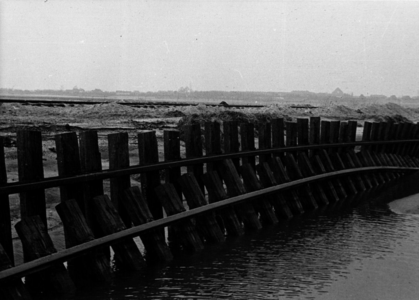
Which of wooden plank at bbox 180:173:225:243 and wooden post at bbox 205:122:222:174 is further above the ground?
wooden post at bbox 205:122:222:174

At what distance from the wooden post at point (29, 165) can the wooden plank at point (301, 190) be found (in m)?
5.59

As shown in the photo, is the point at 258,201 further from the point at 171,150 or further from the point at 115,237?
the point at 115,237

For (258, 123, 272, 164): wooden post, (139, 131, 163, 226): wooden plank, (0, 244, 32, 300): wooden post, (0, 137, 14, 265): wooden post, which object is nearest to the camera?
(0, 244, 32, 300): wooden post

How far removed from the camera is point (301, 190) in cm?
1022

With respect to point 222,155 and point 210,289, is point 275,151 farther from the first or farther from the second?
point 210,289

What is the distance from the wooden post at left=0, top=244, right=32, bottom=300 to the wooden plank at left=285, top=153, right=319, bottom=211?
6072 mm

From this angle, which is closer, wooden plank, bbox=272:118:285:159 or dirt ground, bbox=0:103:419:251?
wooden plank, bbox=272:118:285:159

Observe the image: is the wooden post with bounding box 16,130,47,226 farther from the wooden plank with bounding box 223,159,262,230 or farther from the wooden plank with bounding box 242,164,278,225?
the wooden plank with bounding box 242,164,278,225

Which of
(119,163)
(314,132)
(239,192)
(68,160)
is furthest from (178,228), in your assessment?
(314,132)

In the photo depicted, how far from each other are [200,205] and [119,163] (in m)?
1.49

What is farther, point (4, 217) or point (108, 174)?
point (108, 174)

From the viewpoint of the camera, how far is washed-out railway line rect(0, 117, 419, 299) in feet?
16.9

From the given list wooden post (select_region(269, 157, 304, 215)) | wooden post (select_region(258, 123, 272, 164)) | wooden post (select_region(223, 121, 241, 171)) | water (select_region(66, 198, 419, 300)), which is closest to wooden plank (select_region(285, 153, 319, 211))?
wooden post (select_region(269, 157, 304, 215))

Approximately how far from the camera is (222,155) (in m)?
7.95
